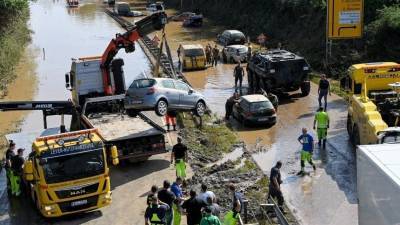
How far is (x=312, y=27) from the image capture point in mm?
44875

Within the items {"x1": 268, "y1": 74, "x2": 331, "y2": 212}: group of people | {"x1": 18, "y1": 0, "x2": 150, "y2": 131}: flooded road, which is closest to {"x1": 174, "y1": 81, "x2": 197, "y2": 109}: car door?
{"x1": 268, "y1": 74, "x2": 331, "y2": 212}: group of people

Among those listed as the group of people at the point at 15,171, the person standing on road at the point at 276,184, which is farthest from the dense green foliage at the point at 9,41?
the person standing on road at the point at 276,184

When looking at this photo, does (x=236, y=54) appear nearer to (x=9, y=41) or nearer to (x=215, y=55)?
(x=215, y=55)

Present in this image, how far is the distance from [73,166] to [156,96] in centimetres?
671

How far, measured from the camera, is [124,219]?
16656 mm

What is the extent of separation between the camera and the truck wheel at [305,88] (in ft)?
99.7

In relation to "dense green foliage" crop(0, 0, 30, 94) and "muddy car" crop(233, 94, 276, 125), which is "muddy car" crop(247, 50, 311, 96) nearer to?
"muddy car" crop(233, 94, 276, 125)

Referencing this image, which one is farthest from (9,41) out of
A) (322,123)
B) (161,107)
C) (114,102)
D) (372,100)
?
(372,100)

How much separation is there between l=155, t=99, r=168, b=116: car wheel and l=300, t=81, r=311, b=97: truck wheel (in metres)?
9.58

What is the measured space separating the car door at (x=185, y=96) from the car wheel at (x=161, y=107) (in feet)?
2.99

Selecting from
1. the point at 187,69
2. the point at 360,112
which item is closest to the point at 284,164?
the point at 360,112

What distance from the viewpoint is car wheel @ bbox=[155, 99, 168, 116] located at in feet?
74.5

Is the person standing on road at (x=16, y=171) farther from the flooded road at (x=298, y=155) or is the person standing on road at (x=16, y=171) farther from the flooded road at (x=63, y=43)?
the flooded road at (x=63, y=43)

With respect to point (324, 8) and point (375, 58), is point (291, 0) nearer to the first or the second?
point (324, 8)
